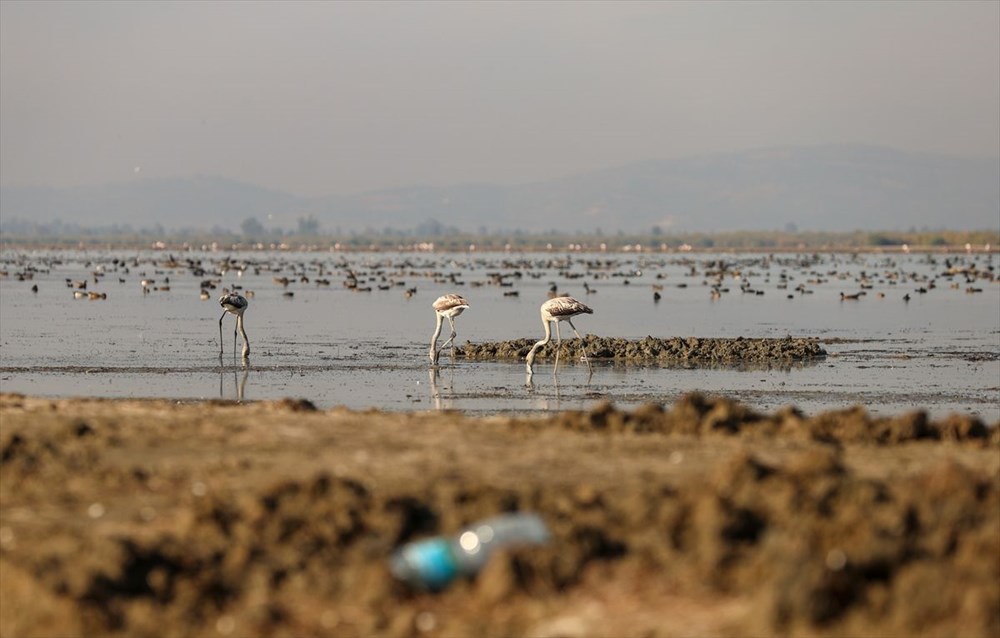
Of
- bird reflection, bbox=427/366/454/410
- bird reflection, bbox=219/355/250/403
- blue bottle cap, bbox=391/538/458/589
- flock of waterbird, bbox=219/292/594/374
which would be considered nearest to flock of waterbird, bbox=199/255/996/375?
flock of waterbird, bbox=219/292/594/374

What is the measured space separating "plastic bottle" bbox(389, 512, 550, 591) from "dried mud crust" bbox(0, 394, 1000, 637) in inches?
4.0

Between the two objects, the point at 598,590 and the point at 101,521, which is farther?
the point at 101,521

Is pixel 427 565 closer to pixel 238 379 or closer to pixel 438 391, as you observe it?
pixel 438 391

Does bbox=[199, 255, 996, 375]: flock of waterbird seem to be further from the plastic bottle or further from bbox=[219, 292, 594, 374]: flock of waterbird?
the plastic bottle

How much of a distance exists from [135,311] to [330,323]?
7640mm

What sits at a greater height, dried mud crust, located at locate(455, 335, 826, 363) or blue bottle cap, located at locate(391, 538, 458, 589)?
blue bottle cap, located at locate(391, 538, 458, 589)

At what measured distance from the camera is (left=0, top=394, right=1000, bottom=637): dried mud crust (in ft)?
27.7

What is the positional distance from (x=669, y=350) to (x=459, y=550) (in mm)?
20222

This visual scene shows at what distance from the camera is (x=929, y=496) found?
389 inches

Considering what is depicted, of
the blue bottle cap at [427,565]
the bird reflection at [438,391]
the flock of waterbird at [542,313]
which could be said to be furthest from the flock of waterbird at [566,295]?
the blue bottle cap at [427,565]

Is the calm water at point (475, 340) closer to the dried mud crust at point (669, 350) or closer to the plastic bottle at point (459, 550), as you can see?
the dried mud crust at point (669, 350)

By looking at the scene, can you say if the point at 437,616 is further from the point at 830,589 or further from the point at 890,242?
the point at 890,242

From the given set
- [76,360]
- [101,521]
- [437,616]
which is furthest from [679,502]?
[76,360]

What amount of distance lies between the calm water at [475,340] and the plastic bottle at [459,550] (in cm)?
1093
